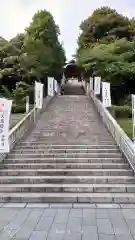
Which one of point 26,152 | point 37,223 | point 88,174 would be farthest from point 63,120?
point 37,223

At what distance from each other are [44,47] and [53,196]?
21.4 meters

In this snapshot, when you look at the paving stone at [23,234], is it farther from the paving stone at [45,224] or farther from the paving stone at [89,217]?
the paving stone at [89,217]

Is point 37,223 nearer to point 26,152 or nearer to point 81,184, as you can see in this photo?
point 81,184

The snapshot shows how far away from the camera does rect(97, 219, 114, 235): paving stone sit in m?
5.79

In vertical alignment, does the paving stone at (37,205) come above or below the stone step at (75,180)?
below

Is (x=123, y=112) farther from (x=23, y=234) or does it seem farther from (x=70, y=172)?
(x=23, y=234)

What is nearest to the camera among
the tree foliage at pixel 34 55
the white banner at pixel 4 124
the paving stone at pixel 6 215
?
the paving stone at pixel 6 215

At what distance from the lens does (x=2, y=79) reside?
28.5m

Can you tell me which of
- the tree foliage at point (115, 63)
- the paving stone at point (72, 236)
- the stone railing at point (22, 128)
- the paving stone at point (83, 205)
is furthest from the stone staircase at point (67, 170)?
the tree foliage at point (115, 63)

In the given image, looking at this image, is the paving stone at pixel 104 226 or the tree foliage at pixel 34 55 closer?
the paving stone at pixel 104 226

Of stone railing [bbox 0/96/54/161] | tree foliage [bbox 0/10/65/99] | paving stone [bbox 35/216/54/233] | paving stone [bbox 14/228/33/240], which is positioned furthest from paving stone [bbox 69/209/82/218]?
tree foliage [bbox 0/10/65/99]

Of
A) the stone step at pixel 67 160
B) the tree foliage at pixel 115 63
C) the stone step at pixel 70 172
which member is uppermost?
the tree foliage at pixel 115 63

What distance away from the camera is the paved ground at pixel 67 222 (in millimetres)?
5645

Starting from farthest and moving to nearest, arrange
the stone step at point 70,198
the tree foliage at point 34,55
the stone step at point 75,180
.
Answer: the tree foliage at point 34,55 < the stone step at point 75,180 < the stone step at point 70,198
